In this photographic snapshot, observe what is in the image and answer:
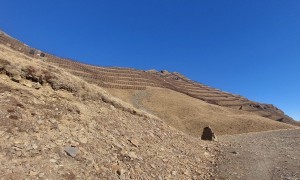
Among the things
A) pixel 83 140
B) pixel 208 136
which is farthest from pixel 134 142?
pixel 208 136

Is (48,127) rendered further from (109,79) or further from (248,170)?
(109,79)

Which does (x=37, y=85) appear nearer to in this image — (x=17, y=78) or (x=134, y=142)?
(x=17, y=78)

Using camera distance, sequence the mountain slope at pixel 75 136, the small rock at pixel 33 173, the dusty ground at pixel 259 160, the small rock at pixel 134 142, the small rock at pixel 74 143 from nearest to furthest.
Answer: the small rock at pixel 33 173 → the mountain slope at pixel 75 136 → the small rock at pixel 74 143 → the dusty ground at pixel 259 160 → the small rock at pixel 134 142

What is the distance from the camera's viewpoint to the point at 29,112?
14.3 metres

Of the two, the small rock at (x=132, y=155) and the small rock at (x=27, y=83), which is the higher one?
the small rock at (x=27, y=83)

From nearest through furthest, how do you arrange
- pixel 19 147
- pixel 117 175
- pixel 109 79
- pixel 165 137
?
pixel 19 147
pixel 117 175
pixel 165 137
pixel 109 79

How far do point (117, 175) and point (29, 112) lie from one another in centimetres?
484

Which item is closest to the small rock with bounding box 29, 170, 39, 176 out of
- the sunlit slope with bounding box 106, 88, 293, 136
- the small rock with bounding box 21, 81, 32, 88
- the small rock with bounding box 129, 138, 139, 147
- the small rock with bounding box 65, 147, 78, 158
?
the small rock with bounding box 65, 147, 78, 158

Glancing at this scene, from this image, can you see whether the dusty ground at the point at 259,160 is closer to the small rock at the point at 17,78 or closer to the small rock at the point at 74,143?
the small rock at the point at 74,143

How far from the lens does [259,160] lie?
1978 centimetres

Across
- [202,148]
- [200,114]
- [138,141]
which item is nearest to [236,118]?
[200,114]

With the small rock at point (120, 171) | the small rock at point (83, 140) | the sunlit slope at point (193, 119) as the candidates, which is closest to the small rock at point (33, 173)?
the small rock at point (83, 140)

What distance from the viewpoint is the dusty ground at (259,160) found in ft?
55.6

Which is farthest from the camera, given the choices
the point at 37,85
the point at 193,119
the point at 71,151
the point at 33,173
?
the point at 193,119
